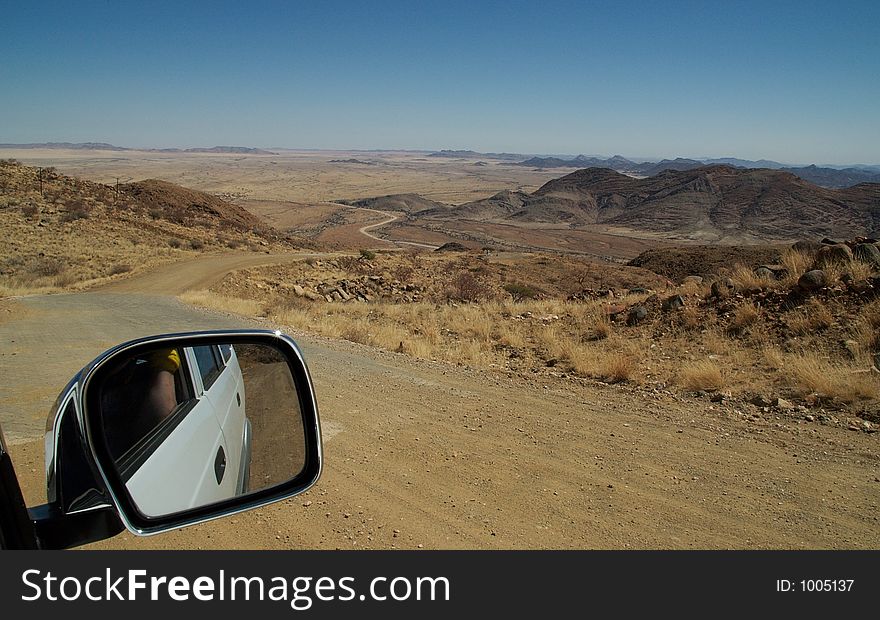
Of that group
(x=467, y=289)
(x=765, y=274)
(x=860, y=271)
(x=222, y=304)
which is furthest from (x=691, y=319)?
(x=467, y=289)

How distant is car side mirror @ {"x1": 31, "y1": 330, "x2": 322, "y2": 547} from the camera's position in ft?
6.15

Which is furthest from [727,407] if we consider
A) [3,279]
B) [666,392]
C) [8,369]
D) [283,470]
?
[3,279]

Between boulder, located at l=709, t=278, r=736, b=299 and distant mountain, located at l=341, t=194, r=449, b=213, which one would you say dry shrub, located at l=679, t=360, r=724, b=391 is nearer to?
boulder, located at l=709, t=278, r=736, b=299

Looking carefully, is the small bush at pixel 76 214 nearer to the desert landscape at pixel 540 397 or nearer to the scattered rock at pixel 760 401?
the desert landscape at pixel 540 397

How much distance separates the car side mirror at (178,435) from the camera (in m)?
1.87

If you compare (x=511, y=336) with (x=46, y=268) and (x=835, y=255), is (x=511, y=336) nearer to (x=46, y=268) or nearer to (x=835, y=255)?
(x=835, y=255)

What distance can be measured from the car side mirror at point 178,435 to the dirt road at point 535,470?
4.58ft

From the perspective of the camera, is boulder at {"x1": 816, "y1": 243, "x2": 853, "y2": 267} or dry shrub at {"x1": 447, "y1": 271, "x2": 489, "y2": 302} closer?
boulder at {"x1": 816, "y1": 243, "x2": 853, "y2": 267}

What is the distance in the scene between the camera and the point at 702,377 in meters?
7.80

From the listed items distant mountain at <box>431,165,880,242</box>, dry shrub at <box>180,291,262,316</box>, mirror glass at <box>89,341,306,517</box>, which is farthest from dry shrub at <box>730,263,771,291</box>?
distant mountain at <box>431,165,880,242</box>

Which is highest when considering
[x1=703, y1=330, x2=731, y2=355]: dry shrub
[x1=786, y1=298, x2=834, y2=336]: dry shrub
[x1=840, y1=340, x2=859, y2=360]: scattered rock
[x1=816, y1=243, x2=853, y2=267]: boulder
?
[x1=816, y1=243, x2=853, y2=267]: boulder

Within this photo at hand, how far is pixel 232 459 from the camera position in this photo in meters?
2.57

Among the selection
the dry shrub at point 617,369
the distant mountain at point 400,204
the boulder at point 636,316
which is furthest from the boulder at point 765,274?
the distant mountain at point 400,204

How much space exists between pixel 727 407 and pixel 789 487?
2.32 meters
